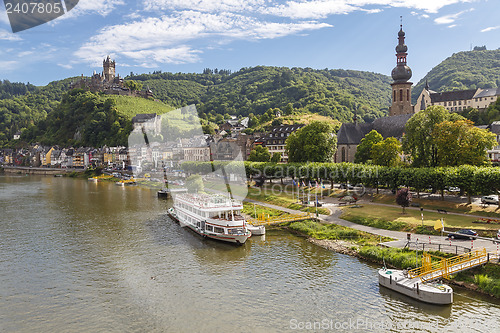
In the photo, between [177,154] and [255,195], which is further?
[177,154]

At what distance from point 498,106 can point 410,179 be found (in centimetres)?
6821

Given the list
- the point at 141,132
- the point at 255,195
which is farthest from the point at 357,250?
the point at 141,132

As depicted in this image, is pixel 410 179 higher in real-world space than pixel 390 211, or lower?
higher

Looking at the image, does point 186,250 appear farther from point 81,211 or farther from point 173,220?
point 81,211

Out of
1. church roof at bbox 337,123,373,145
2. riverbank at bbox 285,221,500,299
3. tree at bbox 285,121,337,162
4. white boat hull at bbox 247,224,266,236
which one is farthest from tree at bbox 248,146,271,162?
white boat hull at bbox 247,224,266,236

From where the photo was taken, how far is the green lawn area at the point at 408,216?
3906 cm

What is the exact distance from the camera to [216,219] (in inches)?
1757

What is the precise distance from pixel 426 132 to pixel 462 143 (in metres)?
6.04

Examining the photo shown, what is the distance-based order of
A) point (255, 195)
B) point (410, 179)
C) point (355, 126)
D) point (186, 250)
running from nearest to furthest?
point (186, 250), point (410, 179), point (255, 195), point (355, 126)

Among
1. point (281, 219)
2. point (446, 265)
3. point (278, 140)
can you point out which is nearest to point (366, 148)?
point (281, 219)

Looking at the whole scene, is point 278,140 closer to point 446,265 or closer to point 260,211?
point 260,211

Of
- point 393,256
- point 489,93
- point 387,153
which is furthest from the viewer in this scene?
point 489,93

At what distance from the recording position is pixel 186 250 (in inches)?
1596

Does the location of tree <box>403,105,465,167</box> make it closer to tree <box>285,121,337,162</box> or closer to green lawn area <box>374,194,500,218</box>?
green lawn area <box>374,194,500,218</box>
